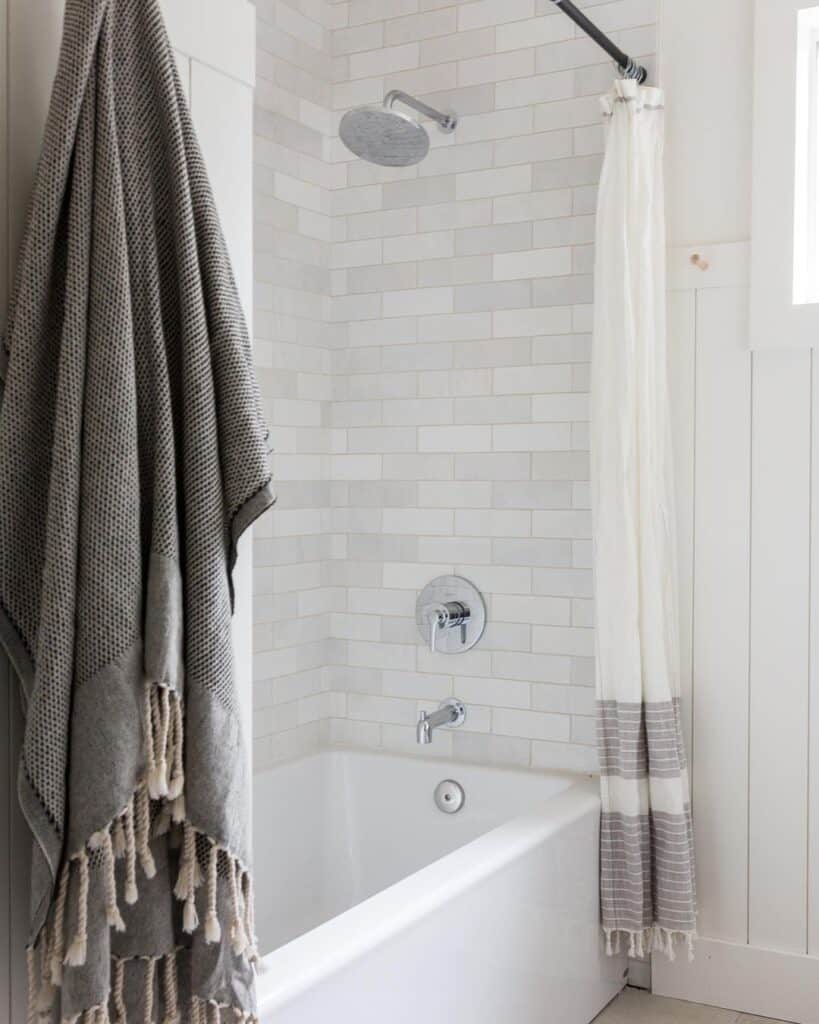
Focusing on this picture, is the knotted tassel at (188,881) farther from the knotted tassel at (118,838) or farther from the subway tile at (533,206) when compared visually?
the subway tile at (533,206)

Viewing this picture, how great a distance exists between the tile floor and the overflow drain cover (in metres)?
0.57

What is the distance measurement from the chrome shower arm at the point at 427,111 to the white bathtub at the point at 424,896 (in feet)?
5.23

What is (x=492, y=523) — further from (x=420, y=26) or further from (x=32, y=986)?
(x=32, y=986)

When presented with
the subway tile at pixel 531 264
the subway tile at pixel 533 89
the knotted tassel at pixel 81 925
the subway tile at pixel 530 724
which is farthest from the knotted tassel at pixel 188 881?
the subway tile at pixel 533 89

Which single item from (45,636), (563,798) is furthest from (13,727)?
(563,798)

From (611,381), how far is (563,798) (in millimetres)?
928

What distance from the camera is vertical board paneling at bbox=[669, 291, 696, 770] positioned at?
8.59 ft

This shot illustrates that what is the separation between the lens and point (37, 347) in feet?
3.93

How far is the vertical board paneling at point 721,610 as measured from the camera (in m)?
2.56

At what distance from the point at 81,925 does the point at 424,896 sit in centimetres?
90

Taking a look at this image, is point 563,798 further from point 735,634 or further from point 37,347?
point 37,347

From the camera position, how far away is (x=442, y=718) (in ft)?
9.14

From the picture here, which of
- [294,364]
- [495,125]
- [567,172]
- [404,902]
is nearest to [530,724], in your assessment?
[404,902]

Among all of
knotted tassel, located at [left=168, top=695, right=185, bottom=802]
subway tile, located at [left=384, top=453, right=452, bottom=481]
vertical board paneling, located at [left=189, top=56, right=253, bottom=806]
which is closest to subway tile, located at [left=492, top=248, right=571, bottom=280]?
subway tile, located at [left=384, top=453, right=452, bottom=481]
